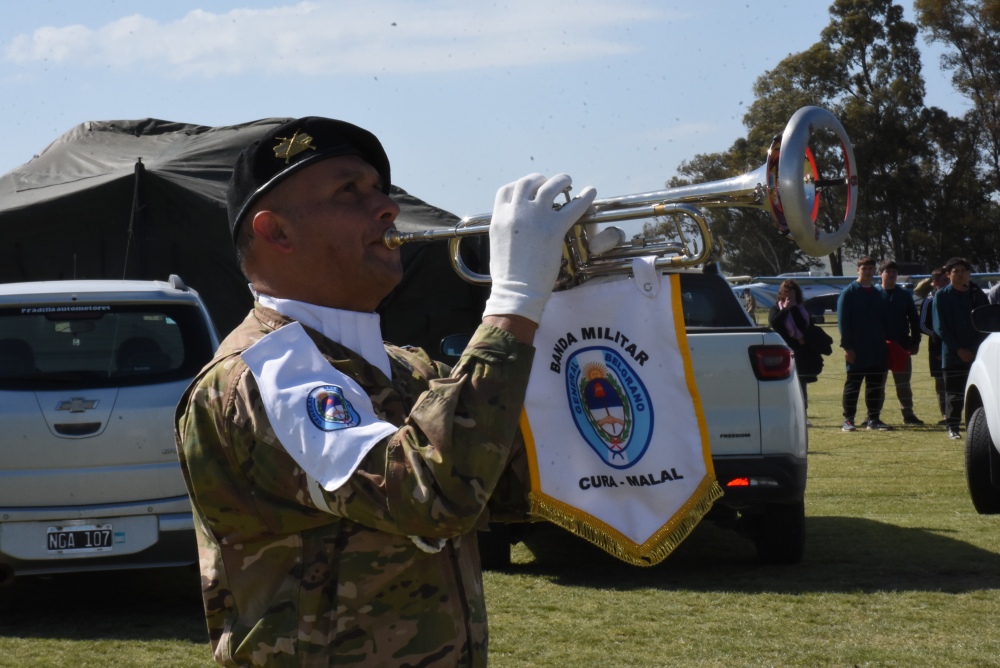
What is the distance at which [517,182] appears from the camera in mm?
2016

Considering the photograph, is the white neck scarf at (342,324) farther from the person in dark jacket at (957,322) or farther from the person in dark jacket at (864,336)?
the person in dark jacket at (864,336)

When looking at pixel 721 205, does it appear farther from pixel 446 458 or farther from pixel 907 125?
pixel 907 125

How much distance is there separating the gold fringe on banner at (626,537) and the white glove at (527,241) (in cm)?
55

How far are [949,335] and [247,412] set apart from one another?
1217cm

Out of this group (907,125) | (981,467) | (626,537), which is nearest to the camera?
(626,537)

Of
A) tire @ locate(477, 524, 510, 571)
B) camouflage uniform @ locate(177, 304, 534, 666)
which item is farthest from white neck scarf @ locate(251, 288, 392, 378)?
tire @ locate(477, 524, 510, 571)

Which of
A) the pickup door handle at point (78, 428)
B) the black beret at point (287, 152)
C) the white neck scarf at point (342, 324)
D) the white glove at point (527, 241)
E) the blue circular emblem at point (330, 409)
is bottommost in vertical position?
the pickup door handle at point (78, 428)

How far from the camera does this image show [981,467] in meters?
8.35

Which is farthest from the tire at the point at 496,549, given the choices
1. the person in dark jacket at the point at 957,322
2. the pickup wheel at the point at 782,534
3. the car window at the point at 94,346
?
the person in dark jacket at the point at 957,322

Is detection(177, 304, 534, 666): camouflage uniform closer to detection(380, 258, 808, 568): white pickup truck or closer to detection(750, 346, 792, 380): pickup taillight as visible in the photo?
detection(380, 258, 808, 568): white pickup truck

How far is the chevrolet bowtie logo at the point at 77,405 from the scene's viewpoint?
5730 mm

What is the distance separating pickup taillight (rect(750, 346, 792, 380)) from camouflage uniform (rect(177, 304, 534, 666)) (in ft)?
15.3

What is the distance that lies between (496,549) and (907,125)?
36338 millimetres

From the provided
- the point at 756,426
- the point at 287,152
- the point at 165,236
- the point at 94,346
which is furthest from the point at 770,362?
the point at 165,236
